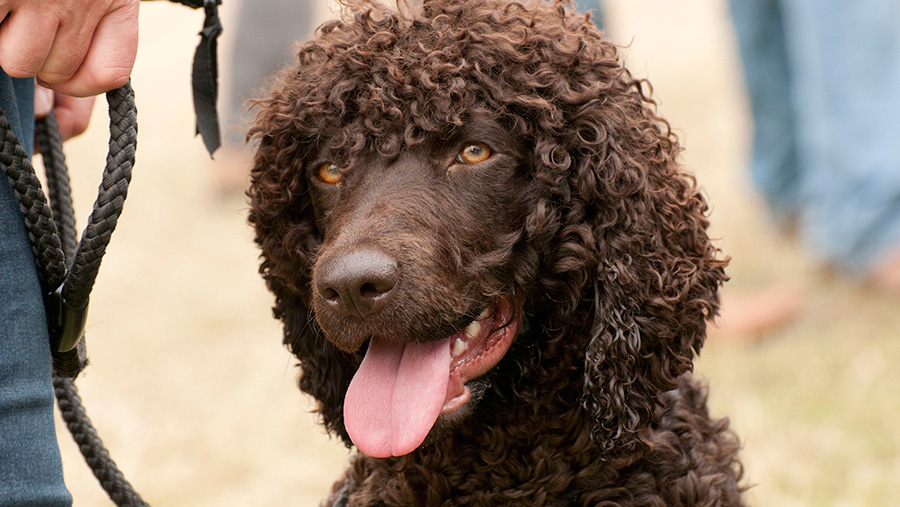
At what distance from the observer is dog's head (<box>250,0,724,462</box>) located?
94.1 inches

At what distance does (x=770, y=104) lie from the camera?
7.29m

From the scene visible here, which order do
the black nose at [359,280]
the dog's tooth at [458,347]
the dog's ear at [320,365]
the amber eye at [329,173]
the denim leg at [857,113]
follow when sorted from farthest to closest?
the denim leg at [857,113] → the dog's ear at [320,365] → the amber eye at [329,173] → the dog's tooth at [458,347] → the black nose at [359,280]

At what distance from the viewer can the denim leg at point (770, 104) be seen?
7074 millimetres

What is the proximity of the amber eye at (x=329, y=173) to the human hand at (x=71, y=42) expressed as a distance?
2.47ft

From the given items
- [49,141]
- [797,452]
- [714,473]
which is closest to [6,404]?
[49,141]

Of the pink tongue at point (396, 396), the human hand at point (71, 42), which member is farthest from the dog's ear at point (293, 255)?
the human hand at point (71, 42)

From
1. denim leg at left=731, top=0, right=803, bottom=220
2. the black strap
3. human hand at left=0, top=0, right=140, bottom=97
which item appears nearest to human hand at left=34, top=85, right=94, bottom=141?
the black strap

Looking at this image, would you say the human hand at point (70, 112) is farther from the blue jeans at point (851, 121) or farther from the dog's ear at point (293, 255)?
the blue jeans at point (851, 121)

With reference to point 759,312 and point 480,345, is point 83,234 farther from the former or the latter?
point 759,312

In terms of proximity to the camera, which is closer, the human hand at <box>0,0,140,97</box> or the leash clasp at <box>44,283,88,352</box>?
the human hand at <box>0,0,140,97</box>

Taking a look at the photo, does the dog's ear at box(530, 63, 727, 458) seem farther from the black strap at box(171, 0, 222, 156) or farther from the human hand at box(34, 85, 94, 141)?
the human hand at box(34, 85, 94, 141)

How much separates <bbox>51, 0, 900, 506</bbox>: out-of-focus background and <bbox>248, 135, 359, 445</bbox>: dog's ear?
0.58 metres

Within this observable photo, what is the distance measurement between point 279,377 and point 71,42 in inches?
165

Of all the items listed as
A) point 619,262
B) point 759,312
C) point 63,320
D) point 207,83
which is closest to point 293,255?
point 207,83
